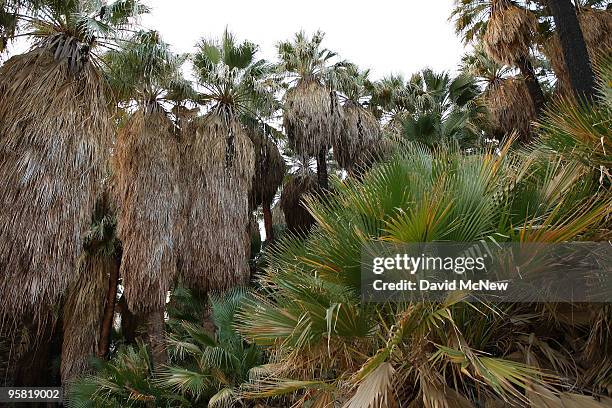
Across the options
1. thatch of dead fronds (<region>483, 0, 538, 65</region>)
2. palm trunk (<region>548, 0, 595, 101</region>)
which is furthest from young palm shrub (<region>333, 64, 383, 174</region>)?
palm trunk (<region>548, 0, 595, 101</region>)

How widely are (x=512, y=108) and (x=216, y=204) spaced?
756 cm

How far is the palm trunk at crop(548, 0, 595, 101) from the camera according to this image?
6.43 metres

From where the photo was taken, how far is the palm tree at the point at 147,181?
8.69m

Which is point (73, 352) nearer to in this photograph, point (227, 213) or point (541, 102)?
point (227, 213)

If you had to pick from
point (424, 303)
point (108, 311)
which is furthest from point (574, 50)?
point (108, 311)

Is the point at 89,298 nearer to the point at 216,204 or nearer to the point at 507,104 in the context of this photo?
the point at 216,204

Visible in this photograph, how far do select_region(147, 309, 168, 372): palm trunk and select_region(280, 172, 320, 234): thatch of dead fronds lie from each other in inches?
219

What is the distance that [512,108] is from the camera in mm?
12172

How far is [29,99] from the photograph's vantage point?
268 inches

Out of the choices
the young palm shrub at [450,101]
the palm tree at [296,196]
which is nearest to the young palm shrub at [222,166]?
the palm tree at [296,196]

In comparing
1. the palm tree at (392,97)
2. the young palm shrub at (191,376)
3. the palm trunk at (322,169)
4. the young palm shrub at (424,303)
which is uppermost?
the palm tree at (392,97)

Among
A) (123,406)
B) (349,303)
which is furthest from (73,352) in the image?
(349,303)

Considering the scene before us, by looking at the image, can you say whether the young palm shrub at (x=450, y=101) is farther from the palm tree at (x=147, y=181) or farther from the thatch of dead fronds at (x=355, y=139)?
the palm tree at (x=147, y=181)

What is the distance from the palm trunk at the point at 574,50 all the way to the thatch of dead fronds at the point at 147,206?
294 inches
